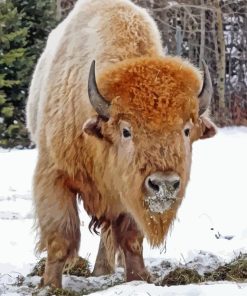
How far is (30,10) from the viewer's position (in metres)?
18.6

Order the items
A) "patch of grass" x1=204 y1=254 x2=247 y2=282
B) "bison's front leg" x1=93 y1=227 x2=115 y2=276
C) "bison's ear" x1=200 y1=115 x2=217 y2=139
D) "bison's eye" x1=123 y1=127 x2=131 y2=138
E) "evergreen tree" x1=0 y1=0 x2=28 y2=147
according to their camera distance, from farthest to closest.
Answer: "evergreen tree" x1=0 y1=0 x2=28 y2=147
"bison's front leg" x1=93 y1=227 x2=115 y2=276
"bison's ear" x1=200 y1=115 x2=217 y2=139
"patch of grass" x1=204 y1=254 x2=247 y2=282
"bison's eye" x1=123 y1=127 x2=131 y2=138

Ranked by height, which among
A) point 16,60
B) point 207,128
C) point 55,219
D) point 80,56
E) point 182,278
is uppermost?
point 80,56

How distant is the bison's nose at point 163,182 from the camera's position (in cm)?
482

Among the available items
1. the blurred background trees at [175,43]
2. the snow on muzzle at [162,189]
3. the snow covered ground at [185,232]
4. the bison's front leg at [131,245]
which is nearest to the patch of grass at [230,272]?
the snow covered ground at [185,232]

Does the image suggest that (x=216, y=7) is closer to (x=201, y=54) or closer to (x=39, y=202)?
(x=201, y=54)

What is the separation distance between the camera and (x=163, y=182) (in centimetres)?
482

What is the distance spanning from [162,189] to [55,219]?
4.48ft

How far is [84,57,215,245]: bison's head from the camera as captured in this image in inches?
195

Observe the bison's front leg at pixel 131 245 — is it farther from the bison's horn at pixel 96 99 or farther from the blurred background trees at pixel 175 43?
the blurred background trees at pixel 175 43

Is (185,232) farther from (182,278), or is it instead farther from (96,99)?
(96,99)

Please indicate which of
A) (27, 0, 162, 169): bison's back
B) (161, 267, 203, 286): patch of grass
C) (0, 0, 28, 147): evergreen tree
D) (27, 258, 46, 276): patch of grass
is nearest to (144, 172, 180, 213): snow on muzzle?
(161, 267, 203, 286): patch of grass

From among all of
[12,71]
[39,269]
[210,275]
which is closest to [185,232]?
[39,269]

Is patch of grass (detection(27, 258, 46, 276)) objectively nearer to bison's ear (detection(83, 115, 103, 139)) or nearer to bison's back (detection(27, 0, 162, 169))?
bison's back (detection(27, 0, 162, 169))

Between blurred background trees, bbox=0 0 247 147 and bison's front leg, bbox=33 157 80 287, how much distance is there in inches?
446
